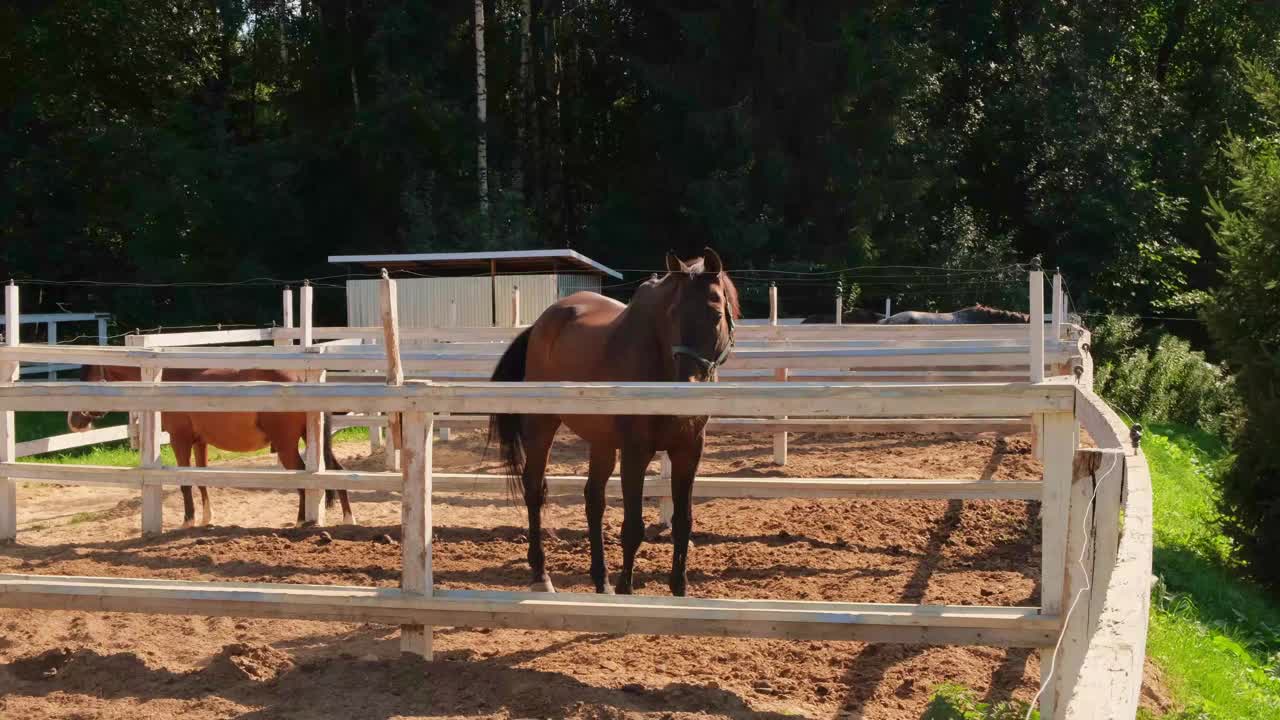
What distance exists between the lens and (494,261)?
64.3 ft

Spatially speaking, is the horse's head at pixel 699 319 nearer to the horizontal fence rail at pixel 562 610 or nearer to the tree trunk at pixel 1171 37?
the horizontal fence rail at pixel 562 610

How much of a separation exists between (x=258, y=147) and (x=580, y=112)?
8.91m

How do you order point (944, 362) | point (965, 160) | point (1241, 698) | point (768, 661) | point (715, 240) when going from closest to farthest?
point (768, 661)
point (1241, 698)
point (944, 362)
point (715, 240)
point (965, 160)

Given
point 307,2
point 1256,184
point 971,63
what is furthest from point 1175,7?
point 1256,184

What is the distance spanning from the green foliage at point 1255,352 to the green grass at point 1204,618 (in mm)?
345

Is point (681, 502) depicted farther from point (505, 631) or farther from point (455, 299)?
point (455, 299)

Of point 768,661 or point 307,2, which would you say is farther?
point 307,2

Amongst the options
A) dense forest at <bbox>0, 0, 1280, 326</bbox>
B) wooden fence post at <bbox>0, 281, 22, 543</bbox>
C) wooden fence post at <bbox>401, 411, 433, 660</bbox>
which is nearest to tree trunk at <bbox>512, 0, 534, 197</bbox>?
dense forest at <bbox>0, 0, 1280, 326</bbox>

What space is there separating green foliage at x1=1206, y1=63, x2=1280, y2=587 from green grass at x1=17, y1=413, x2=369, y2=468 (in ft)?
25.9

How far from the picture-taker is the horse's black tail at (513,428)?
604cm

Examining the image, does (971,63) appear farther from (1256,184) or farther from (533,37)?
(1256,184)

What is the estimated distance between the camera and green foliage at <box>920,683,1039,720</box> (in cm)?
347

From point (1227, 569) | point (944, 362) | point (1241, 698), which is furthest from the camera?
point (1227, 569)

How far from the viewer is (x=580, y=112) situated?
3164 cm
